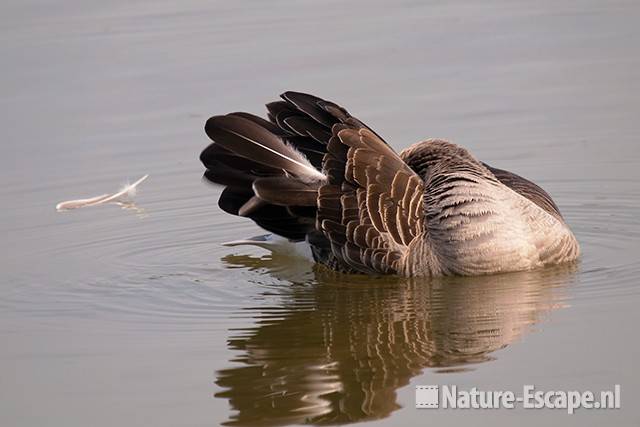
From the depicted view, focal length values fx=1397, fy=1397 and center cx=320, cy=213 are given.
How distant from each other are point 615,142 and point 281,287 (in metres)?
4.94

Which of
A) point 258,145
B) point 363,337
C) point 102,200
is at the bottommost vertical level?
point 363,337

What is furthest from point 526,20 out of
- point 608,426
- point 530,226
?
point 608,426

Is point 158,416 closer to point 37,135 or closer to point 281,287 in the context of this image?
point 281,287

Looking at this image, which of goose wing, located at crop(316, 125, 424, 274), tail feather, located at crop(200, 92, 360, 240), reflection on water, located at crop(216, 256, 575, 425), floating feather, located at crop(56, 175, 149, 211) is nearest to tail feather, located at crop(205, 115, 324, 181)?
tail feather, located at crop(200, 92, 360, 240)

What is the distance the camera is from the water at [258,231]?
9523mm

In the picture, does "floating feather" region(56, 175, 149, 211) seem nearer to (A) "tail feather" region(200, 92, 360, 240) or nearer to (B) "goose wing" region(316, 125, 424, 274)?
(A) "tail feather" region(200, 92, 360, 240)

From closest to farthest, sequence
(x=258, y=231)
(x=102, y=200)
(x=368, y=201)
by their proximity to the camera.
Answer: (x=368, y=201)
(x=258, y=231)
(x=102, y=200)

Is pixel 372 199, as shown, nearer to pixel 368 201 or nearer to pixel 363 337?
pixel 368 201

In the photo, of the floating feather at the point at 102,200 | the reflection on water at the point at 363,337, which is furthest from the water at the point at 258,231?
the floating feather at the point at 102,200

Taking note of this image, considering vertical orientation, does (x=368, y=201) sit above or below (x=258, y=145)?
below

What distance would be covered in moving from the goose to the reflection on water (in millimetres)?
208

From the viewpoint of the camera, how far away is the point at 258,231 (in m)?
14.2

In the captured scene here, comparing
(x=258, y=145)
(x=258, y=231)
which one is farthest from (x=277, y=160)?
(x=258, y=231)

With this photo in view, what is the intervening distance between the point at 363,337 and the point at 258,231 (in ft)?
12.4
